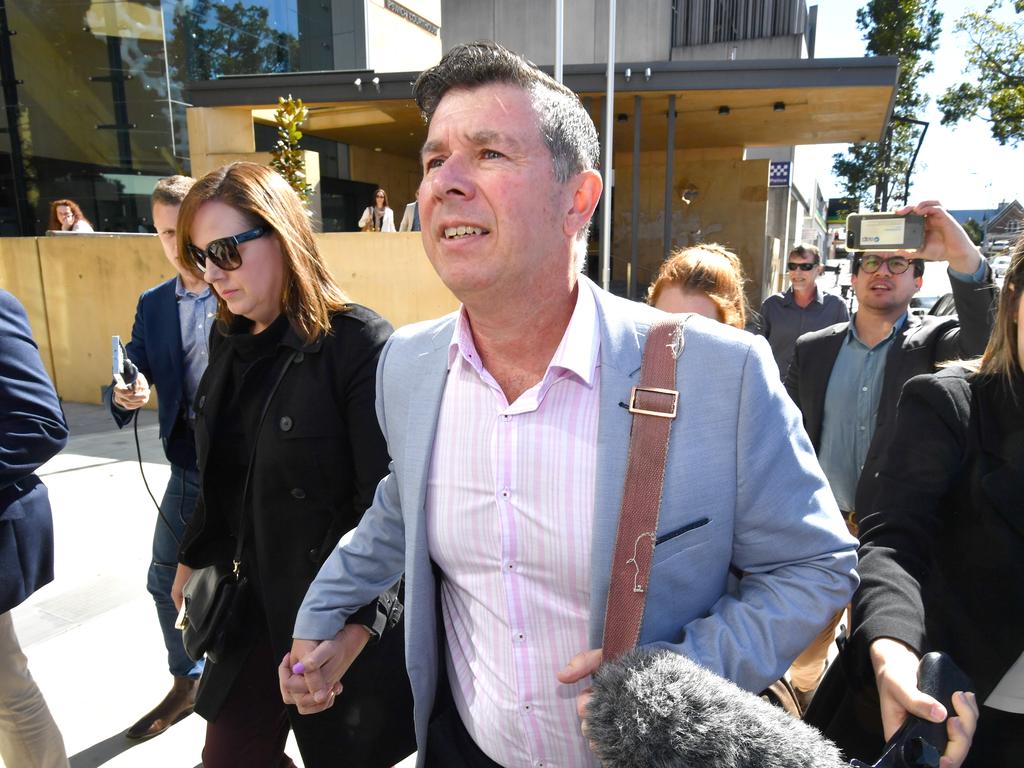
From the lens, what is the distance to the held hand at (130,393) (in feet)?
9.73

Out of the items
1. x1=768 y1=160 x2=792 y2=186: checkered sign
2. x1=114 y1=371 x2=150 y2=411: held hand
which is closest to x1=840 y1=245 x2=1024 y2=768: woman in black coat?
x1=114 y1=371 x2=150 y2=411: held hand

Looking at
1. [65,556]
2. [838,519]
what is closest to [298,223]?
[838,519]

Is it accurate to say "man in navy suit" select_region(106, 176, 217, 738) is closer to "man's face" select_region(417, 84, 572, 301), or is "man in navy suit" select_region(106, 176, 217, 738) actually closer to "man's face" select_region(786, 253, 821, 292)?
"man's face" select_region(417, 84, 572, 301)

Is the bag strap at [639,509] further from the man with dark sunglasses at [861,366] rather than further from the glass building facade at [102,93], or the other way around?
the glass building facade at [102,93]

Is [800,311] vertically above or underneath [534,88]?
underneath

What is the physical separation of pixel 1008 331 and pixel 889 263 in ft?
6.68

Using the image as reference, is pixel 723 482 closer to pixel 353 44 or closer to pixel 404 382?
pixel 404 382

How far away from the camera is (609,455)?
1.32 metres

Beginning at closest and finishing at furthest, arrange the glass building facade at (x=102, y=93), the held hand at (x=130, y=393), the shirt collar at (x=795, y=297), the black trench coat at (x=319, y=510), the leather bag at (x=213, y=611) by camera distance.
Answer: the black trench coat at (x=319, y=510) → the leather bag at (x=213, y=611) → the held hand at (x=130, y=393) → the shirt collar at (x=795, y=297) → the glass building facade at (x=102, y=93)

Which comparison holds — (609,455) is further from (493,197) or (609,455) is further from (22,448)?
(22,448)

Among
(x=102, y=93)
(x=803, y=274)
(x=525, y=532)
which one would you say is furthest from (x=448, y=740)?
(x=102, y=93)

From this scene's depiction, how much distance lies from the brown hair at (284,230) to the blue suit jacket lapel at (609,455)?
1.18 meters

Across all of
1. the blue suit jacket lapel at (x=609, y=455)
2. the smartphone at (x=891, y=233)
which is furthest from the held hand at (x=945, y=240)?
the blue suit jacket lapel at (x=609, y=455)

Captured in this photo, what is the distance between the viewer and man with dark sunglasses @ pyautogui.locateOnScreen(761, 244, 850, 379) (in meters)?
5.87
